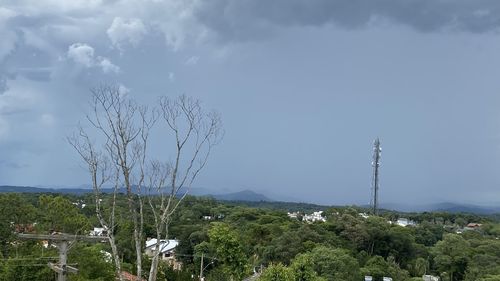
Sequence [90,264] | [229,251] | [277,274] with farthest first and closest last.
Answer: [90,264], [229,251], [277,274]

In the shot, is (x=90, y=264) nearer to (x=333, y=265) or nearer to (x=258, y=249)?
(x=333, y=265)

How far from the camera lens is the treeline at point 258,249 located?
16388 mm

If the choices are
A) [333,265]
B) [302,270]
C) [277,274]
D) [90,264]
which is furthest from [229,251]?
[333,265]

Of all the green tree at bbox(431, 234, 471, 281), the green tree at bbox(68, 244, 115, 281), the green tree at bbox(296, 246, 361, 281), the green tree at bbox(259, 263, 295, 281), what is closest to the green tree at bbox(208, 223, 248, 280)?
the green tree at bbox(259, 263, 295, 281)

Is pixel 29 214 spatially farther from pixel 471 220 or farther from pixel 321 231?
pixel 471 220

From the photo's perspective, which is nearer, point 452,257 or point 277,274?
point 277,274

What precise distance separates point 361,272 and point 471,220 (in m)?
55.1

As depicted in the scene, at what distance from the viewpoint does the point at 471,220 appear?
3000 inches

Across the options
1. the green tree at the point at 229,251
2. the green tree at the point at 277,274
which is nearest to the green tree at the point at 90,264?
the green tree at the point at 229,251

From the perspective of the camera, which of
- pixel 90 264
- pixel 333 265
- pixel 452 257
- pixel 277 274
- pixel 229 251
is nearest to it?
pixel 277 274

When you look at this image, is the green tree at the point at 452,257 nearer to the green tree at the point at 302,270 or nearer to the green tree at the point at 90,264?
the green tree at the point at 302,270

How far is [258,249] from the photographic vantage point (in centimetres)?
3447

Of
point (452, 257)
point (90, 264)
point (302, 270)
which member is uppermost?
point (302, 270)

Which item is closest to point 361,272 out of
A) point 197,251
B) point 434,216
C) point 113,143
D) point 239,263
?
point 197,251
